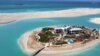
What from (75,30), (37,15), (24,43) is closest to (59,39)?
(75,30)

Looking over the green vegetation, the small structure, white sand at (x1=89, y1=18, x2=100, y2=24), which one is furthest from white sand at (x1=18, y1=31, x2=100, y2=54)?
white sand at (x1=89, y1=18, x2=100, y2=24)

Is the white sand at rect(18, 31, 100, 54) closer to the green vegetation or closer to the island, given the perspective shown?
the island

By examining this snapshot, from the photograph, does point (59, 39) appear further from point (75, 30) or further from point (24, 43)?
point (24, 43)

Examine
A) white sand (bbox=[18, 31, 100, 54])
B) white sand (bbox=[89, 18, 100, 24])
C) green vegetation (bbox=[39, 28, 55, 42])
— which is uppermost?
white sand (bbox=[89, 18, 100, 24])

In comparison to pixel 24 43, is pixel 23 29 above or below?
above

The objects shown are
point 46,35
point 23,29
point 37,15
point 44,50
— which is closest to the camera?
point 44,50

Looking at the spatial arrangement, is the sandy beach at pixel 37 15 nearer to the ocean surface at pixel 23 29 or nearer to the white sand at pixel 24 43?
the ocean surface at pixel 23 29

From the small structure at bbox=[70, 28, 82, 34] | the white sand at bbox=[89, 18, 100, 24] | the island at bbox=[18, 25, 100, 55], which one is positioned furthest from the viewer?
the white sand at bbox=[89, 18, 100, 24]

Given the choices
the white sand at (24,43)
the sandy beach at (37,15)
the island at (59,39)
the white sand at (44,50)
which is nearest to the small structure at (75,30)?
the island at (59,39)

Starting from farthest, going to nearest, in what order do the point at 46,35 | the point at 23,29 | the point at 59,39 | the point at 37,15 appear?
the point at 37,15 < the point at 23,29 < the point at 46,35 < the point at 59,39
